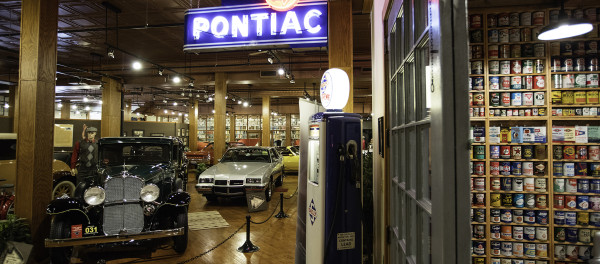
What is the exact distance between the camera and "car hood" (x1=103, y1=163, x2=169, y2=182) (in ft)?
15.3

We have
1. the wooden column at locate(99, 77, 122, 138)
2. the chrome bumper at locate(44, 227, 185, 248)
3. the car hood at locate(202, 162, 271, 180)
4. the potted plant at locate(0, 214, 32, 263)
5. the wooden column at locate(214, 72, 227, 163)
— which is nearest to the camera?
the chrome bumper at locate(44, 227, 185, 248)

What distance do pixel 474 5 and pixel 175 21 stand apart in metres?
7.32

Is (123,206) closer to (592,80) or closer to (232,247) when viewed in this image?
(232,247)

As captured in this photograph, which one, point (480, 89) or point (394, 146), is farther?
point (480, 89)

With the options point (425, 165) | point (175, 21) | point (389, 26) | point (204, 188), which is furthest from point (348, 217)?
point (175, 21)

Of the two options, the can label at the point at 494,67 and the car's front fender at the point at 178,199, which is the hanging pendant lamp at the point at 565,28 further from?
the car's front fender at the point at 178,199

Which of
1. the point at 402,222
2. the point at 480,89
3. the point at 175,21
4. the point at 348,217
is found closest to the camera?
the point at 402,222

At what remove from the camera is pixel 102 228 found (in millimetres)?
3824

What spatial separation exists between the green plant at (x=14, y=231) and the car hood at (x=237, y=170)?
3.43m

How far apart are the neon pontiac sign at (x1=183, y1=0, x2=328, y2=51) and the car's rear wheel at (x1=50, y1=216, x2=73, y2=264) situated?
2.79m

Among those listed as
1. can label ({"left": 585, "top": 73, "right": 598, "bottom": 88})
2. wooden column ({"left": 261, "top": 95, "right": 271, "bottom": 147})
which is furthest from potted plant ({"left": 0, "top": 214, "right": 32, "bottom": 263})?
wooden column ({"left": 261, "top": 95, "right": 271, "bottom": 147})

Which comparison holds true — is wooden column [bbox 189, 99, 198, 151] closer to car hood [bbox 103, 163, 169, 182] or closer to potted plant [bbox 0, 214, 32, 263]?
car hood [bbox 103, 163, 169, 182]

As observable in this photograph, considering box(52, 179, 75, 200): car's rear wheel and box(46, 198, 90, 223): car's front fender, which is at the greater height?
box(46, 198, 90, 223): car's front fender

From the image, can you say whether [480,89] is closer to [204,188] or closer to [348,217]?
[348,217]
